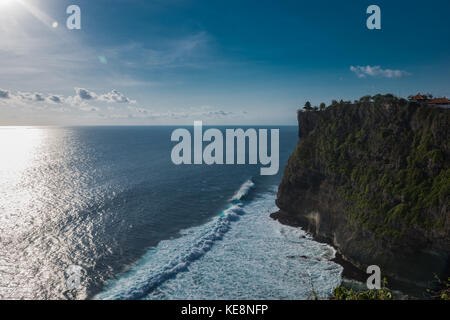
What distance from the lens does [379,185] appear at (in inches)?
1547

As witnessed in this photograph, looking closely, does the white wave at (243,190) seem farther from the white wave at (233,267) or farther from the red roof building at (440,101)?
the red roof building at (440,101)

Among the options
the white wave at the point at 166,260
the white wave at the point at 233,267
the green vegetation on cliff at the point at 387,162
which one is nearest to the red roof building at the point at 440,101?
the green vegetation on cliff at the point at 387,162

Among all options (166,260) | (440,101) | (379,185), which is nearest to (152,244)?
(166,260)

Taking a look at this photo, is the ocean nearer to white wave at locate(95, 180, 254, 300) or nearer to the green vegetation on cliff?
white wave at locate(95, 180, 254, 300)

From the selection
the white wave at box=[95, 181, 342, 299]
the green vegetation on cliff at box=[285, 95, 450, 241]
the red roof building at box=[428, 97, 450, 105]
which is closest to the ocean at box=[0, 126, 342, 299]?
the white wave at box=[95, 181, 342, 299]

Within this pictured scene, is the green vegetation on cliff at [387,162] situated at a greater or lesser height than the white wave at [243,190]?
greater

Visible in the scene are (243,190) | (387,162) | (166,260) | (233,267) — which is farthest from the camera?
(243,190)

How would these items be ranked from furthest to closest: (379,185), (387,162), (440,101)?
(440,101) < (387,162) < (379,185)

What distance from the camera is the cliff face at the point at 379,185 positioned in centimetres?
3247

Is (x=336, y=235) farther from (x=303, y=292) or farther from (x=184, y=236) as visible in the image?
(x=184, y=236)

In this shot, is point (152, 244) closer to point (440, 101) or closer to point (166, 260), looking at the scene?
point (166, 260)

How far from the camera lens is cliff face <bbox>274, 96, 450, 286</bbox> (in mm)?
32469

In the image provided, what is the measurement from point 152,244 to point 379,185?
35.8 meters

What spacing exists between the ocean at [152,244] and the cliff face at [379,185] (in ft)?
17.3
